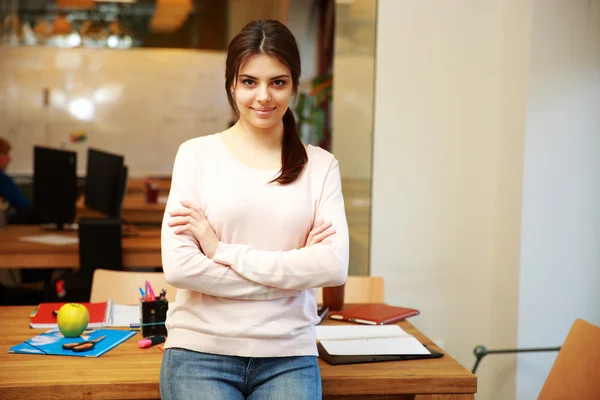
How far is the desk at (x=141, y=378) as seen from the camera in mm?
1635

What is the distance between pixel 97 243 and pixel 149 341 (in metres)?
1.94

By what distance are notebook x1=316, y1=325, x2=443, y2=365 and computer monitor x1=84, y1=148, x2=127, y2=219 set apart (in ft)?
7.20

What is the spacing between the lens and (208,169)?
171cm

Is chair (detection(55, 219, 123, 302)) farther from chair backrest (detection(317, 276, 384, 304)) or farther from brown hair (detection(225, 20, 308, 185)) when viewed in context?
brown hair (detection(225, 20, 308, 185))

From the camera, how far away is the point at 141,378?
1.68 m

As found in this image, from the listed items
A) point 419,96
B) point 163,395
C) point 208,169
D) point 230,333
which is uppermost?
point 419,96

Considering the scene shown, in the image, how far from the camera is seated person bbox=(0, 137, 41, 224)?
5512 mm

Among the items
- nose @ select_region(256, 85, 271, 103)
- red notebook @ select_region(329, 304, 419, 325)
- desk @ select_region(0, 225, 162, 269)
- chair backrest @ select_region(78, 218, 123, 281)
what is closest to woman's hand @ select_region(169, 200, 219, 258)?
nose @ select_region(256, 85, 271, 103)

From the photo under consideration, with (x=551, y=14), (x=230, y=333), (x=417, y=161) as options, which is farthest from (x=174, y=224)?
(x=551, y=14)

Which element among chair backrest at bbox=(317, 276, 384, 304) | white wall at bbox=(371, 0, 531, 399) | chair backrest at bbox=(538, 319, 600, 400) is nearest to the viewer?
chair backrest at bbox=(538, 319, 600, 400)

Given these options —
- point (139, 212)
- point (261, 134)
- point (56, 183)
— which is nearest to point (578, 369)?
point (261, 134)

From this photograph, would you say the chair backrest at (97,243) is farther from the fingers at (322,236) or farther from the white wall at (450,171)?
the fingers at (322,236)

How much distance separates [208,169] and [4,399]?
2.17 feet

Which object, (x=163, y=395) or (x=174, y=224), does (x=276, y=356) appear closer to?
(x=163, y=395)
